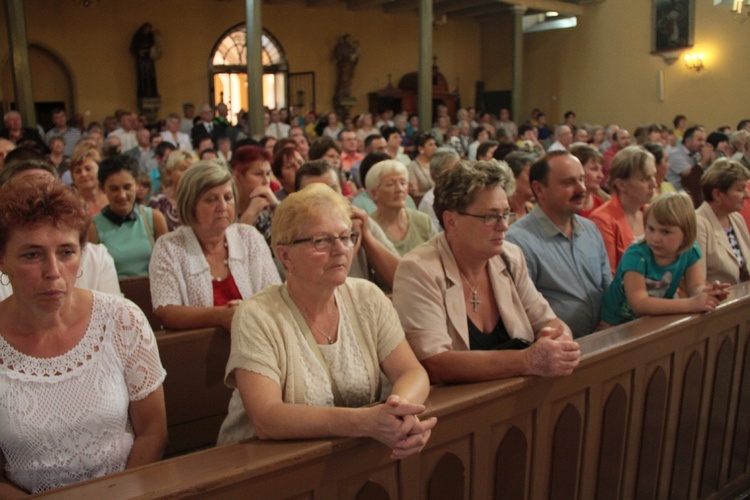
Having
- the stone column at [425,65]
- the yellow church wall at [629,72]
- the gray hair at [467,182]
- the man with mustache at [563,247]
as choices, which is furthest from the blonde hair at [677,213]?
the yellow church wall at [629,72]

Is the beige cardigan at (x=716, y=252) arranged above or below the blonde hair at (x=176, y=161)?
below

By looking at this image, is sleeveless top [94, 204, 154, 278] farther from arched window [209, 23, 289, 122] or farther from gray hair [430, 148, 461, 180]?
arched window [209, 23, 289, 122]

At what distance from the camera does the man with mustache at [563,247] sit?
3027 mm

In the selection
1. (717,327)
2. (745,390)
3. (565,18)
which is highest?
(565,18)

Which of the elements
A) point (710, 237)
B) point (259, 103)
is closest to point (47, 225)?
point (710, 237)

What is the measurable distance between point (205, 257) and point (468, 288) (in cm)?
116

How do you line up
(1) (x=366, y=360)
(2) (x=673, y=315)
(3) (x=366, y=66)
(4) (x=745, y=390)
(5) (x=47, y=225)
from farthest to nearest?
(3) (x=366, y=66), (4) (x=745, y=390), (2) (x=673, y=315), (1) (x=366, y=360), (5) (x=47, y=225)

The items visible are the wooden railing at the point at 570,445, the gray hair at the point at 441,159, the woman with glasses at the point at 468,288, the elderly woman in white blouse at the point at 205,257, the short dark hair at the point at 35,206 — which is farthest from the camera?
the gray hair at the point at 441,159

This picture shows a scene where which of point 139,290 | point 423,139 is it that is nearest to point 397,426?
point 139,290

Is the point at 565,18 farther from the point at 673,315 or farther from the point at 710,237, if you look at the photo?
the point at 673,315

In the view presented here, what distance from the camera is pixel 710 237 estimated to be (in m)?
3.63

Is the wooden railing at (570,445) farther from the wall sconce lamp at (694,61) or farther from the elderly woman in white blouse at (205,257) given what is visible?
the wall sconce lamp at (694,61)

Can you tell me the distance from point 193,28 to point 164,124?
3.58 m

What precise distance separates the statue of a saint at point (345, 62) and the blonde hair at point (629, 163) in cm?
1324
